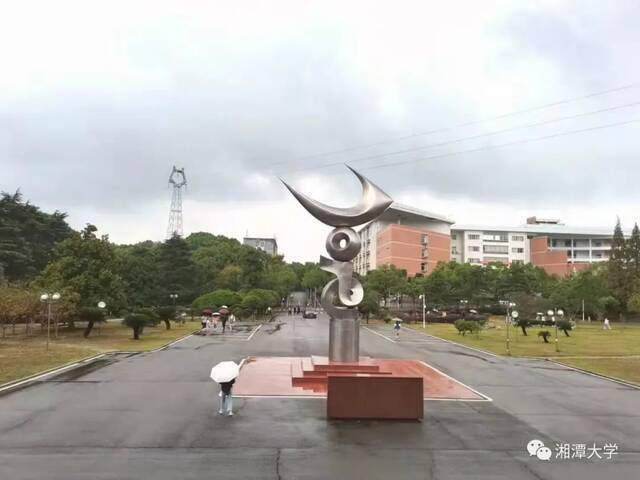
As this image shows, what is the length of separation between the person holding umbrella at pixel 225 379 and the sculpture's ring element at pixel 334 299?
7.71 m

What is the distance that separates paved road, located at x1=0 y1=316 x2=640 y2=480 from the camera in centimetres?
917

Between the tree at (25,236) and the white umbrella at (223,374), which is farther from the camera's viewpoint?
the tree at (25,236)

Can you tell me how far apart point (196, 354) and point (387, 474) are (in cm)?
1957

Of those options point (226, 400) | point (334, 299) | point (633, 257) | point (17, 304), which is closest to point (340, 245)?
point (334, 299)

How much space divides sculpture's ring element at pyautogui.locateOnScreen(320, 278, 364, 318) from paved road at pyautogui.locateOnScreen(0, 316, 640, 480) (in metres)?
5.07

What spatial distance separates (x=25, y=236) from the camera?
59.9 m

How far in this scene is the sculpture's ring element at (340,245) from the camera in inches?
829

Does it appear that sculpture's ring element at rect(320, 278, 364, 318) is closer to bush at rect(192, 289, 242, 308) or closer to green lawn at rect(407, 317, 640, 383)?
green lawn at rect(407, 317, 640, 383)

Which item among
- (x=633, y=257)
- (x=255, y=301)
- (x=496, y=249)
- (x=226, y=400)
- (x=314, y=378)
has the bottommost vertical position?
(x=314, y=378)

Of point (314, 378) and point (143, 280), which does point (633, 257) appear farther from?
point (314, 378)

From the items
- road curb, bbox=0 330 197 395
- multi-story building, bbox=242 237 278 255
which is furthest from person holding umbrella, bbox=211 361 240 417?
multi-story building, bbox=242 237 278 255

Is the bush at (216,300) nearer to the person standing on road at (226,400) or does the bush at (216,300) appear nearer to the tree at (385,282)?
the tree at (385,282)

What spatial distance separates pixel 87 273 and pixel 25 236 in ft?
86.6

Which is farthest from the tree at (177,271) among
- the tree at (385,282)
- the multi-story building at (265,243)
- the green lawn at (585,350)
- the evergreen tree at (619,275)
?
the multi-story building at (265,243)
